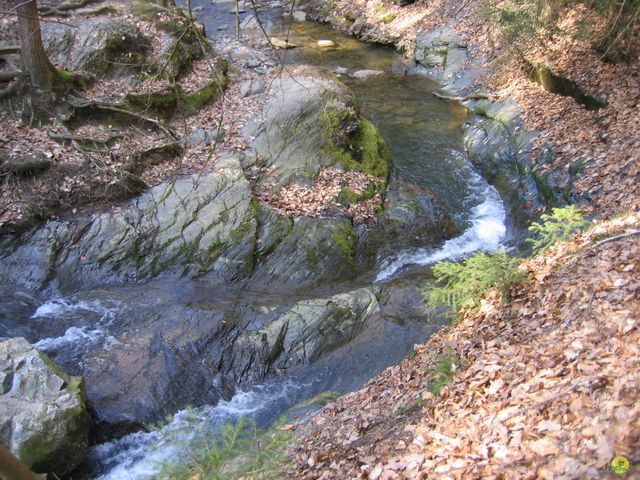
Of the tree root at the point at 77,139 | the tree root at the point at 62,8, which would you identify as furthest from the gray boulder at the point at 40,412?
the tree root at the point at 62,8

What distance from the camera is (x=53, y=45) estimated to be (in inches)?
511

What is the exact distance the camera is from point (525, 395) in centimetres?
416

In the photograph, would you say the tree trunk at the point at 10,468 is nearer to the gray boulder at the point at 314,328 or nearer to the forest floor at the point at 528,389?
the forest floor at the point at 528,389

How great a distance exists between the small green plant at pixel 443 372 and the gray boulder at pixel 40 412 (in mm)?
4763

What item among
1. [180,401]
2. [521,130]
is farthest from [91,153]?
[521,130]

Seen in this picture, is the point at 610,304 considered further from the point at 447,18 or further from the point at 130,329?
the point at 447,18

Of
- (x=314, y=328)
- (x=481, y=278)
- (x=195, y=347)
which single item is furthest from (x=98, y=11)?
(x=481, y=278)

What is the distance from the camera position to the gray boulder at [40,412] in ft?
20.8

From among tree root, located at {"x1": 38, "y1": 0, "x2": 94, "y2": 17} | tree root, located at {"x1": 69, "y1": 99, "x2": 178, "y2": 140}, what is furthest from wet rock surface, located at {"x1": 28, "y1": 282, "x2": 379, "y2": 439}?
tree root, located at {"x1": 38, "y1": 0, "x2": 94, "y2": 17}

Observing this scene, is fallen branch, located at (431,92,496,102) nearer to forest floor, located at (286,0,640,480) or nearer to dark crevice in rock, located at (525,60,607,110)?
dark crevice in rock, located at (525,60,607,110)

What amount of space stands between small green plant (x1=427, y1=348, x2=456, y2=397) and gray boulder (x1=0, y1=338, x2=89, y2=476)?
15.6ft

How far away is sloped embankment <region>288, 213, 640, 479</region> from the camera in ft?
11.5

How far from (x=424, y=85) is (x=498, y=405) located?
16.2 m

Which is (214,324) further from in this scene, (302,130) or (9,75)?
(9,75)
